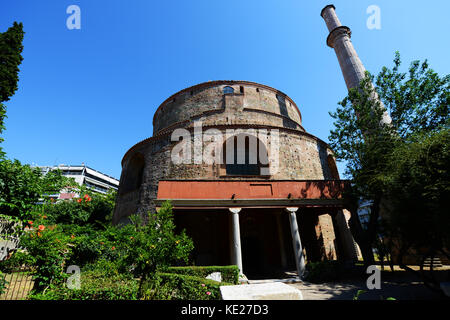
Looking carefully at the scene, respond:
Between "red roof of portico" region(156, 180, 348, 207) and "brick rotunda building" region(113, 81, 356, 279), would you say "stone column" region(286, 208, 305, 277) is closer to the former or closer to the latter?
"brick rotunda building" region(113, 81, 356, 279)

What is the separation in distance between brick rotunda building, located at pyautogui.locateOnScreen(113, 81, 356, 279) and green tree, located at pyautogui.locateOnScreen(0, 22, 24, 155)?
25.7ft

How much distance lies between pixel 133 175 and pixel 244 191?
1103 centimetres

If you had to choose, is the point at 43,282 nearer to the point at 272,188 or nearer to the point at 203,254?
the point at 203,254

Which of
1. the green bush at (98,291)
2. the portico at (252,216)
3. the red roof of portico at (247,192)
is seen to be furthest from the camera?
the red roof of portico at (247,192)

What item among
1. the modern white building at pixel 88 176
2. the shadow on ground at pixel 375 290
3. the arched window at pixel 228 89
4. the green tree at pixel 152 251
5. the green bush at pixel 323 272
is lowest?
the shadow on ground at pixel 375 290

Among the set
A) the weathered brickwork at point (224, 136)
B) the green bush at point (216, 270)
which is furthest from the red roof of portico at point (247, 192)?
the green bush at point (216, 270)

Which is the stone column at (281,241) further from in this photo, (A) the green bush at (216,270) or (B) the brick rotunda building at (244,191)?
(A) the green bush at (216,270)

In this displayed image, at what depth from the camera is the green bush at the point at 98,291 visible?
17.1 ft

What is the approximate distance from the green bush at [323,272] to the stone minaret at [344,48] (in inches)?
586

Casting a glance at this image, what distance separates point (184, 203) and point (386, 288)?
8.58 metres

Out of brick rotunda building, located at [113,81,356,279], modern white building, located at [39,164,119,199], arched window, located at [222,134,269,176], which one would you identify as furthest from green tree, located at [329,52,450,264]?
modern white building, located at [39,164,119,199]

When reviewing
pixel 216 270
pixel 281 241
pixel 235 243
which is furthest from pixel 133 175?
pixel 281 241

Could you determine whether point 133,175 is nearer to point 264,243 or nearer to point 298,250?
point 264,243

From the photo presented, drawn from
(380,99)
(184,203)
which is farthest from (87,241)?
(380,99)
